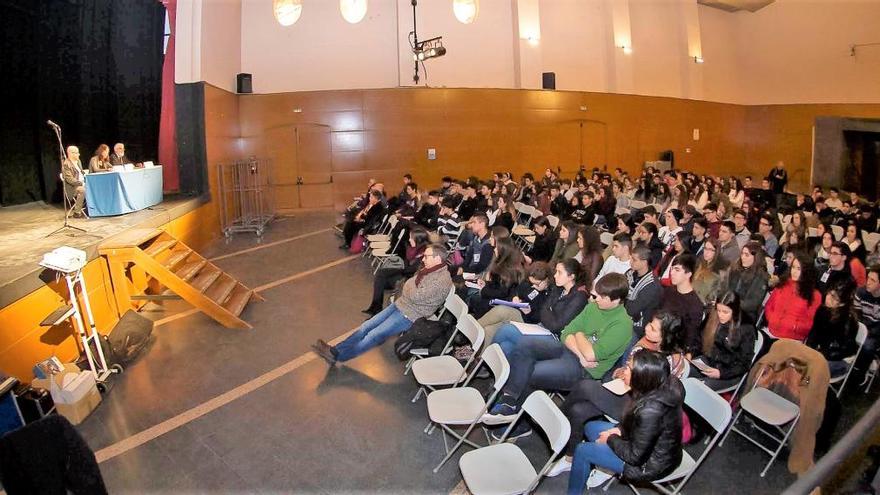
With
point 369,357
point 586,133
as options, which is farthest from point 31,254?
point 586,133

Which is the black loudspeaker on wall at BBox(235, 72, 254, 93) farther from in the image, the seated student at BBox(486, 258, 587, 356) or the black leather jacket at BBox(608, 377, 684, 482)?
the black leather jacket at BBox(608, 377, 684, 482)

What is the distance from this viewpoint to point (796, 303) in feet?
15.5

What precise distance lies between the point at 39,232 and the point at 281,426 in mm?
5197

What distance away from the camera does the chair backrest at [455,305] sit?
4.96 metres

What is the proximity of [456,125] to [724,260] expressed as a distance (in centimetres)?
1093

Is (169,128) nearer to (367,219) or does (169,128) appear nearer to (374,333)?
(367,219)

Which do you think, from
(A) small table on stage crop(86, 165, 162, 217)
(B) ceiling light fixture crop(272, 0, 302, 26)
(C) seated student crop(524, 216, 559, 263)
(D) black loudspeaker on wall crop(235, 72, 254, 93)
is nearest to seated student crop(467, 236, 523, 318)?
(C) seated student crop(524, 216, 559, 263)

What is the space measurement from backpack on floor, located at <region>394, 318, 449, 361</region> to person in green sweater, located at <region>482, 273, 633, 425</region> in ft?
3.14

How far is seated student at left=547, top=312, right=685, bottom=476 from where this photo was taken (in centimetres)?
368

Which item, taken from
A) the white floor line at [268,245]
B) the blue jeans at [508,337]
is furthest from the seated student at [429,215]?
the blue jeans at [508,337]

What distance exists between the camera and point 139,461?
158 inches

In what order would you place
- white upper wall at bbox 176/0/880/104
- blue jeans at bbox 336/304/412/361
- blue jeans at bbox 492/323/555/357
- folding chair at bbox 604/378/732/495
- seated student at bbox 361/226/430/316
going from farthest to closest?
white upper wall at bbox 176/0/880/104, seated student at bbox 361/226/430/316, blue jeans at bbox 336/304/412/361, blue jeans at bbox 492/323/555/357, folding chair at bbox 604/378/732/495

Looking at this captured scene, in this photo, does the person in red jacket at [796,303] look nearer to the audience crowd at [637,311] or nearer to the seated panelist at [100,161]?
the audience crowd at [637,311]

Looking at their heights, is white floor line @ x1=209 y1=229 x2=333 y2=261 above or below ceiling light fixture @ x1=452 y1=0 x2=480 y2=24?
below
